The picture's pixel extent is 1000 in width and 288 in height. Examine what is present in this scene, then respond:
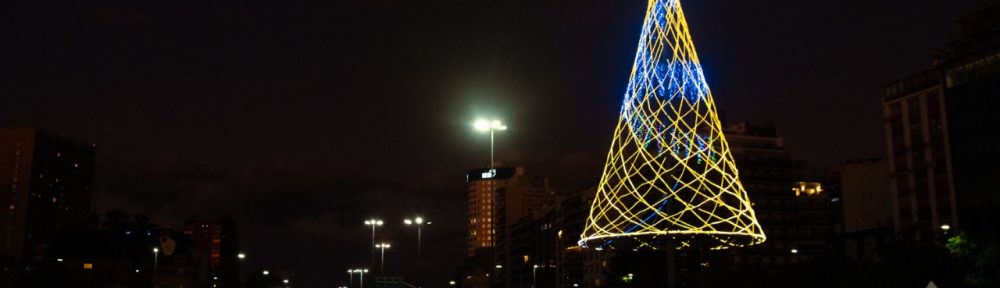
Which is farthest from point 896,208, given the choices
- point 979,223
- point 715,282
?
point 715,282

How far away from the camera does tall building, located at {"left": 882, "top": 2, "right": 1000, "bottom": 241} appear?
7981cm

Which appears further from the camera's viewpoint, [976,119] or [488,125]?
[976,119]

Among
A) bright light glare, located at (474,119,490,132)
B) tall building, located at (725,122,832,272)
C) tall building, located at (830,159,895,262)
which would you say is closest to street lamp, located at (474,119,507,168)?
bright light glare, located at (474,119,490,132)

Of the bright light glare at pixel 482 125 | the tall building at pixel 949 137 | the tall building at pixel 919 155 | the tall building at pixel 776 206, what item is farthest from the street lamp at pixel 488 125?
the tall building at pixel 776 206

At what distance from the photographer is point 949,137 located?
84.9 m

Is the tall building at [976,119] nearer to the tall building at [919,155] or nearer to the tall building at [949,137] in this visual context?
the tall building at [949,137]

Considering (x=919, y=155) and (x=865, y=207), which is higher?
(x=919, y=155)

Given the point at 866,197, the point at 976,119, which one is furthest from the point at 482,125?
the point at 866,197

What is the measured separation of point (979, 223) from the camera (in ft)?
259

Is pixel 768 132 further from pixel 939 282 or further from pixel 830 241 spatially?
pixel 939 282

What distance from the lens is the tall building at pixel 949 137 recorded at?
262 ft

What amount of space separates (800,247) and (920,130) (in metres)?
46.5

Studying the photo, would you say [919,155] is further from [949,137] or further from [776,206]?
[776,206]

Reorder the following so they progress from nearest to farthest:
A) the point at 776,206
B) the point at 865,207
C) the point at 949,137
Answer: the point at 949,137 < the point at 865,207 < the point at 776,206
